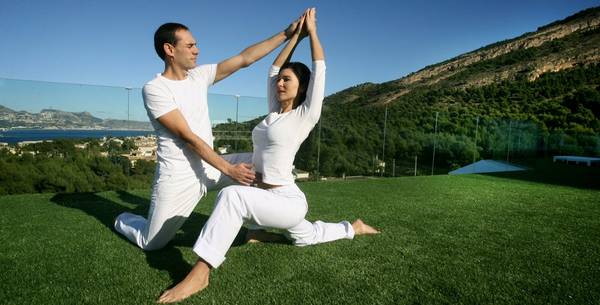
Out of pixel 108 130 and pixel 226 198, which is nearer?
pixel 226 198

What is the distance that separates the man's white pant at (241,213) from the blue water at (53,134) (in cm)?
515

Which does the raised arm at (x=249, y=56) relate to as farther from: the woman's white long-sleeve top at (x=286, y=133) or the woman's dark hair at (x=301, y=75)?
the woman's white long-sleeve top at (x=286, y=133)

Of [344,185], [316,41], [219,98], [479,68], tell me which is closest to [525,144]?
[344,185]

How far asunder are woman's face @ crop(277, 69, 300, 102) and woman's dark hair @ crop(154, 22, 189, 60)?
687 millimetres

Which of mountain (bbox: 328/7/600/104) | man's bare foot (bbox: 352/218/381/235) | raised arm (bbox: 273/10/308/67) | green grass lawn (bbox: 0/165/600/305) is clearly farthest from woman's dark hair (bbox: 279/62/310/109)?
mountain (bbox: 328/7/600/104)

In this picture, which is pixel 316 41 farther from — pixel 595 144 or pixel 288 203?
pixel 595 144

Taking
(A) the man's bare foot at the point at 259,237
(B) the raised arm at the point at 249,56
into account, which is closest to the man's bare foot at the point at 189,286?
(A) the man's bare foot at the point at 259,237

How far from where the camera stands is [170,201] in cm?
239

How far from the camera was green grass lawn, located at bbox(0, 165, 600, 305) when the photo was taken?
190 centimetres

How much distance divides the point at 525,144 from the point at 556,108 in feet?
25.3

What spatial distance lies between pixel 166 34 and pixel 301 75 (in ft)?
2.74

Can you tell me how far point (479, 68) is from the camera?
105 ft

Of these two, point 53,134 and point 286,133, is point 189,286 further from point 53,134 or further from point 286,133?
point 53,134

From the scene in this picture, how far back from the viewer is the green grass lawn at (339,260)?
190cm
